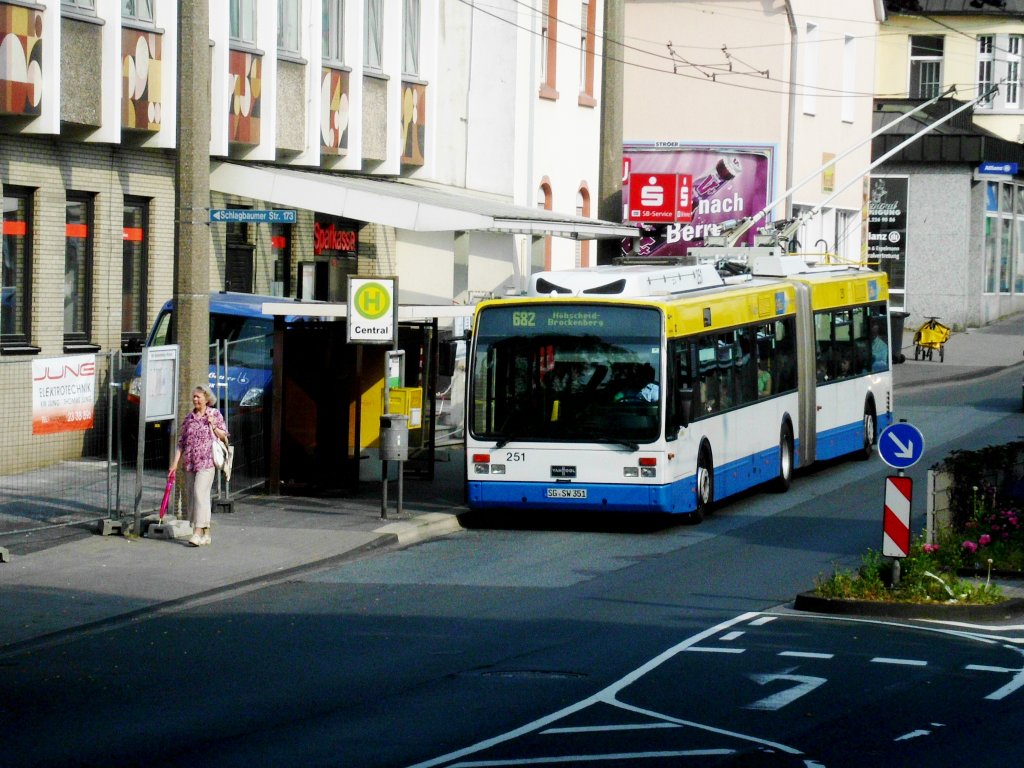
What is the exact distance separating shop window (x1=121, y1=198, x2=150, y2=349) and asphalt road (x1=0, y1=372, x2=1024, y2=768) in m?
7.93

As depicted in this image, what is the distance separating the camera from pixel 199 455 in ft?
59.9

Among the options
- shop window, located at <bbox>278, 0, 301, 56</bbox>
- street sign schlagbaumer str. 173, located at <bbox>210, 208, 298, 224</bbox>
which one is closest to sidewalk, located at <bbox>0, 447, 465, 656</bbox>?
street sign schlagbaumer str. 173, located at <bbox>210, 208, 298, 224</bbox>

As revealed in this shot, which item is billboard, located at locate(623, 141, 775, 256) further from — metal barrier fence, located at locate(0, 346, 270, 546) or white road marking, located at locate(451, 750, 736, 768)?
white road marking, located at locate(451, 750, 736, 768)

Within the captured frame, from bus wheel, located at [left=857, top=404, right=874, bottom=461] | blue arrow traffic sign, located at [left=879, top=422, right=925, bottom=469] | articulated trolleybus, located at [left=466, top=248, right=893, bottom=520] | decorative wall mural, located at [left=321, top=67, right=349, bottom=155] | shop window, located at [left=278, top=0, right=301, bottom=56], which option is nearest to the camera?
blue arrow traffic sign, located at [left=879, top=422, right=925, bottom=469]

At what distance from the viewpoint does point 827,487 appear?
25.4 m

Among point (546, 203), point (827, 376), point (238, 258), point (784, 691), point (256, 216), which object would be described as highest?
point (546, 203)

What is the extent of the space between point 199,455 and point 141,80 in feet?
22.2

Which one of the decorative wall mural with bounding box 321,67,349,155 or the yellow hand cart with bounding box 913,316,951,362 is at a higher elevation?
the decorative wall mural with bounding box 321,67,349,155

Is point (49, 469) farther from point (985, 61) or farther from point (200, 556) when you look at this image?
point (985, 61)

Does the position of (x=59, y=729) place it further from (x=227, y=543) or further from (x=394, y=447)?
(x=394, y=447)

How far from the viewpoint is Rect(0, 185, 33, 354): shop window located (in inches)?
868

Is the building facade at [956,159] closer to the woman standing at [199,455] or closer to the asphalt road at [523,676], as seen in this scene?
the asphalt road at [523,676]

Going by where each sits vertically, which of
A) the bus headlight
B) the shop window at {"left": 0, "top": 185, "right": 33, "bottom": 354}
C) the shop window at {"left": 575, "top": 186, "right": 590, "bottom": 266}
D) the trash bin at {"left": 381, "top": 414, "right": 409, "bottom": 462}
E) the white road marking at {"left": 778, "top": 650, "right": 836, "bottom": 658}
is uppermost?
the shop window at {"left": 575, "top": 186, "right": 590, "bottom": 266}

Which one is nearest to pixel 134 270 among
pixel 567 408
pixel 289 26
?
pixel 289 26
